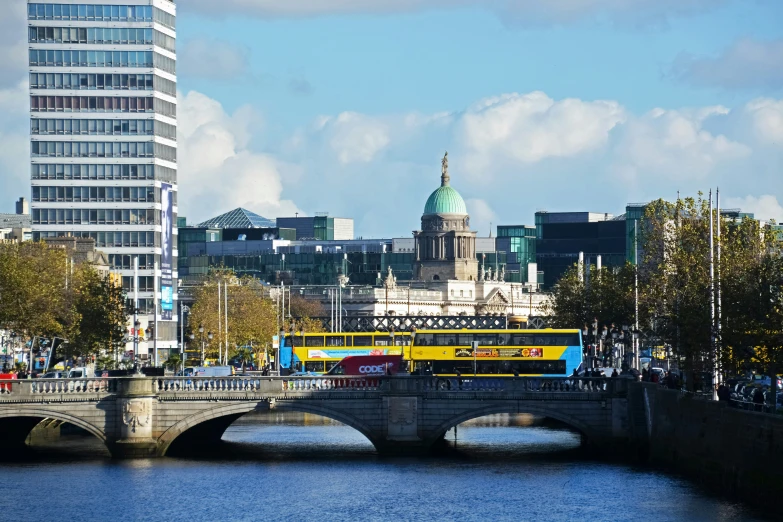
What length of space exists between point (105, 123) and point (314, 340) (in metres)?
38.5

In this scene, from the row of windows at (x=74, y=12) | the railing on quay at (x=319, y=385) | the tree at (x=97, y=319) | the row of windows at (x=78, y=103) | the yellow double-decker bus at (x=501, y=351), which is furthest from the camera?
the row of windows at (x=78, y=103)

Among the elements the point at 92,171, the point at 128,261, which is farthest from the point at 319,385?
the point at 128,261

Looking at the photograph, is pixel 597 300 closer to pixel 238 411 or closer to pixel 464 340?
pixel 464 340

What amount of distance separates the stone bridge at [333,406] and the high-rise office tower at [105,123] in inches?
2727

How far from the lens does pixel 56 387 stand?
313ft

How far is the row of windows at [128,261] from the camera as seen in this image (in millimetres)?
176375

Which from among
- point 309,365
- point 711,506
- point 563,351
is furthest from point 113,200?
point 711,506

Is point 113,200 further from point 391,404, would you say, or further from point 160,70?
point 391,404

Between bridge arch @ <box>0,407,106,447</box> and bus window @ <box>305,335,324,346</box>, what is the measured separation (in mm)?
38372

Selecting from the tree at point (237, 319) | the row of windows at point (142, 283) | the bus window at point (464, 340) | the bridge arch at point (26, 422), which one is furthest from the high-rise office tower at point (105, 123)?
the bridge arch at point (26, 422)

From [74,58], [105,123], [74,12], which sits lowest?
[105,123]

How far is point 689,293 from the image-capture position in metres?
107

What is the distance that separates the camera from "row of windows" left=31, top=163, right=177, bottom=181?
17112cm

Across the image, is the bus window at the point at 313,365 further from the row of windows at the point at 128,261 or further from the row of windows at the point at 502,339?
the row of windows at the point at 128,261
